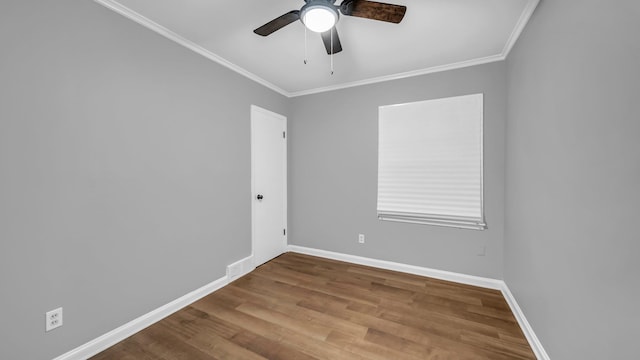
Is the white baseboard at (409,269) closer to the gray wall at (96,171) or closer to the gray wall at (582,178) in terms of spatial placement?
the gray wall at (582,178)

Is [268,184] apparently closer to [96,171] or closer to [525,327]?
[96,171]

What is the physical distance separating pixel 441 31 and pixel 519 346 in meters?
2.68

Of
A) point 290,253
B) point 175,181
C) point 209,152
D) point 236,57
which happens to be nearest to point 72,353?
point 175,181

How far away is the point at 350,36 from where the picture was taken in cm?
226

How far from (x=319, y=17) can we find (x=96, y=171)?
75.7 inches

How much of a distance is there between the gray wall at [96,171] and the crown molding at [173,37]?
5 centimetres

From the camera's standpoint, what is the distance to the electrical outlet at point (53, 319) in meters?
1.53

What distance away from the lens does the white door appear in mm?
3285

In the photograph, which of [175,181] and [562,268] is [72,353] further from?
[562,268]

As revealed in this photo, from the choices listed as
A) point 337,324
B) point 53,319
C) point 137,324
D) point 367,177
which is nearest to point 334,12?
point 367,177

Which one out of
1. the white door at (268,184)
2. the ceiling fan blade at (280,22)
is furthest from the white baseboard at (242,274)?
the ceiling fan blade at (280,22)

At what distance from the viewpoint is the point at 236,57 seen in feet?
8.87

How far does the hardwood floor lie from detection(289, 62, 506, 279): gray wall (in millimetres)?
388

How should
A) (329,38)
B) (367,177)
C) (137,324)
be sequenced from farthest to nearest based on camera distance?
(367,177)
(137,324)
(329,38)
